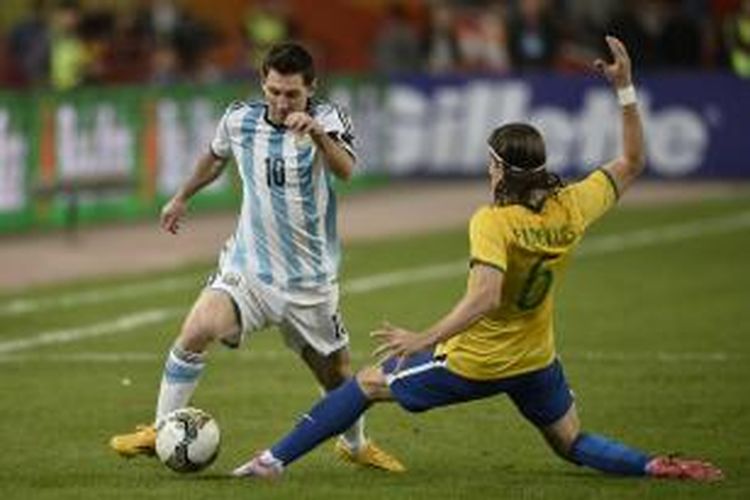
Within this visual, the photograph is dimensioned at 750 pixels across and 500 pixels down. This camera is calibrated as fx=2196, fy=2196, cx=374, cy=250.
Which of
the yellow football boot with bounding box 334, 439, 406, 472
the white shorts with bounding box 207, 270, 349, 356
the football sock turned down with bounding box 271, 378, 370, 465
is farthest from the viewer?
the yellow football boot with bounding box 334, 439, 406, 472

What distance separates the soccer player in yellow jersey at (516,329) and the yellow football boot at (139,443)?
52cm

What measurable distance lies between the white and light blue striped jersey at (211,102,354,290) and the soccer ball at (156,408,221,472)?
77 cm

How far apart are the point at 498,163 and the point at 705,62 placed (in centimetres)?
2116

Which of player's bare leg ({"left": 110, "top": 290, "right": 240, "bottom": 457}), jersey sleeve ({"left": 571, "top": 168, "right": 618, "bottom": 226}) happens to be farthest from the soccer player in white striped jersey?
jersey sleeve ({"left": 571, "top": 168, "right": 618, "bottom": 226})

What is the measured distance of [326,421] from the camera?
9.94 metres

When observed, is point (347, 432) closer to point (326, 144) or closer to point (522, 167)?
point (326, 144)

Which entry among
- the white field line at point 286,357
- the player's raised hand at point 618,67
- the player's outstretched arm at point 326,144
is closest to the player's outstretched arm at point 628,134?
the player's raised hand at point 618,67

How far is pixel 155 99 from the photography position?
2386 cm

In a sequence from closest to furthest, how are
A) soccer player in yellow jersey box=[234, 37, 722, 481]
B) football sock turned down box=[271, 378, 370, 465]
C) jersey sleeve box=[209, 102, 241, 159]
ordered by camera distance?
soccer player in yellow jersey box=[234, 37, 722, 481] < football sock turned down box=[271, 378, 370, 465] < jersey sleeve box=[209, 102, 241, 159]

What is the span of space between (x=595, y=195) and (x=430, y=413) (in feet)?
9.28

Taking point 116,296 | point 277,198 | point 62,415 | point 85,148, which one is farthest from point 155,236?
point 277,198

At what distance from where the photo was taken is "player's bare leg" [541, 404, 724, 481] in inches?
397

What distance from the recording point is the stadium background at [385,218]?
11539mm

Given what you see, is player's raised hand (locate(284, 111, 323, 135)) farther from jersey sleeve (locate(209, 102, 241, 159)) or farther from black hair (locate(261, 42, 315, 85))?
jersey sleeve (locate(209, 102, 241, 159))
